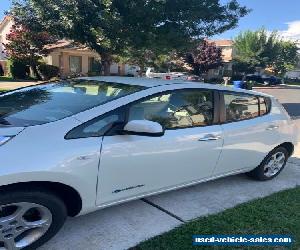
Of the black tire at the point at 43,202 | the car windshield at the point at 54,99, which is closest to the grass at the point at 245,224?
the black tire at the point at 43,202

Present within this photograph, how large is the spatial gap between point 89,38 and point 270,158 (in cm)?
985

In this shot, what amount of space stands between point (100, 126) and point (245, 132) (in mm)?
2032

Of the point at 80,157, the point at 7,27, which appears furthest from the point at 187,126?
the point at 7,27

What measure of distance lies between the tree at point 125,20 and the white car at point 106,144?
27.9ft

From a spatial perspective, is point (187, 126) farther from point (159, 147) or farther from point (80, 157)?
point (80, 157)

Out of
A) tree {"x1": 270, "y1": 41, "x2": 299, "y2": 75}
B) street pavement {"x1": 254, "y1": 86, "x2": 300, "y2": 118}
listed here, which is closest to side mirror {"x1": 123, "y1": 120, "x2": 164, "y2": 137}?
street pavement {"x1": 254, "y1": 86, "x2": 300, "y2": 118}

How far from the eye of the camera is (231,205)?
14.0 ft

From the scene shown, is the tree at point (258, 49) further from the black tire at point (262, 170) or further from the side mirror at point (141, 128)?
the side mirror at point (141, 128)

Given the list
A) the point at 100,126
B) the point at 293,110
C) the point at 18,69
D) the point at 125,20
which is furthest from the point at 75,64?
→ the point at 100,126

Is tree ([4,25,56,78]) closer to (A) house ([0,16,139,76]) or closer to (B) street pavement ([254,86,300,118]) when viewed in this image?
(A) house ([0,16,139,76])

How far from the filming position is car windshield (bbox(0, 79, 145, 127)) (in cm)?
307

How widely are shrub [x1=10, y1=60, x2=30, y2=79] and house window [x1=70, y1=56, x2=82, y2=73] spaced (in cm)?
587

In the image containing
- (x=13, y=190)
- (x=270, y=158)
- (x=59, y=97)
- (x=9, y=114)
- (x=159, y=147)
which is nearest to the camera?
(x=13, y=190)

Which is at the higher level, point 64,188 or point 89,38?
point 89,38
